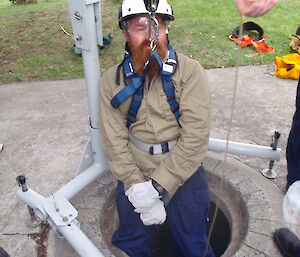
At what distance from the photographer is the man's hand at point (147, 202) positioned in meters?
2.19

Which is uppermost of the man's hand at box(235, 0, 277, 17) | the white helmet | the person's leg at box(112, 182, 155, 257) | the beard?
the man's hand at box(235, 0, 277, 17)

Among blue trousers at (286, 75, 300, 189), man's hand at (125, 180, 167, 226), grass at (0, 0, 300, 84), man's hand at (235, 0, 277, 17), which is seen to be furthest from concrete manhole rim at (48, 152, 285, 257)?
grass at (0, 0, 300, 84)

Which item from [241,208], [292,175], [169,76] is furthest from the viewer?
[241,208]

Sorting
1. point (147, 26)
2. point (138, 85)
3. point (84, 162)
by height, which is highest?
point (147, 26)

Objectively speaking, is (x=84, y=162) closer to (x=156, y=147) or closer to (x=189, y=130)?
(x=156, y=147)

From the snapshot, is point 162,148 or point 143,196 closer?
point 143,196

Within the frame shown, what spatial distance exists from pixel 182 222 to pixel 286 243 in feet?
2.15

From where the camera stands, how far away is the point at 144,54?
83.8 inches

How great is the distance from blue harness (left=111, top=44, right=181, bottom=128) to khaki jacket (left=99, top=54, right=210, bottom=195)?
30 mm

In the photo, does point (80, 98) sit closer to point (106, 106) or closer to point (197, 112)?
point (106, 106)

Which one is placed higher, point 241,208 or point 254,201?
point 254,201

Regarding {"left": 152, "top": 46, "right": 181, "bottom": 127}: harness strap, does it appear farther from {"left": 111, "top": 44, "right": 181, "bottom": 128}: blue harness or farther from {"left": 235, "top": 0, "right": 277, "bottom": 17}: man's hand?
{"left": 235, "top": 0, "right": 277, "bottom": 17}: man's hand

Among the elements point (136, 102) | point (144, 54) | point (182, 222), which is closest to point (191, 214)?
point (182, 222)

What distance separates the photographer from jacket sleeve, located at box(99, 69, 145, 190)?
2.30 m
